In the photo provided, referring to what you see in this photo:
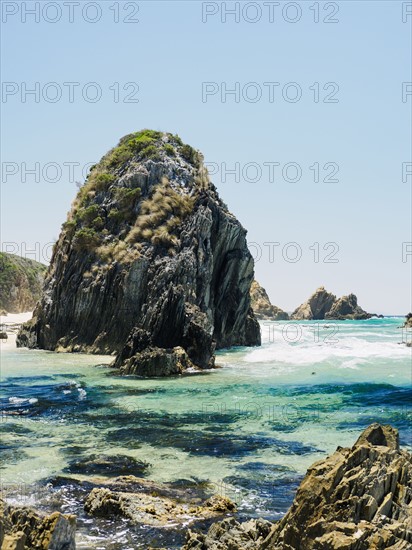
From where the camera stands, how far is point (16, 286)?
121250 mm

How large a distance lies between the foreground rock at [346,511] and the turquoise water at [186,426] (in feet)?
7.13

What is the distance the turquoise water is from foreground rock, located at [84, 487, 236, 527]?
1.13 ft

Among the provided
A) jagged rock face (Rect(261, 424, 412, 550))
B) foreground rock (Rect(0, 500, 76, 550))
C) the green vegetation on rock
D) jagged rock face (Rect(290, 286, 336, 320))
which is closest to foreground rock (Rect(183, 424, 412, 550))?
jagged rock face (Rect(261, 424, 412, 550))

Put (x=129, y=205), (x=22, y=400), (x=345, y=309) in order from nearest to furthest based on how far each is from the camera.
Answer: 1. (x=22, y=400)
2. (x=129, y=205)
3. (x=345, y=309)

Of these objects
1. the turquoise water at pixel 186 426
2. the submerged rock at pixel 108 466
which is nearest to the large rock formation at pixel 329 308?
the turquoise water at pixel 186 426

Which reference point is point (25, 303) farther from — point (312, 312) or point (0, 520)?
point (0, 520)

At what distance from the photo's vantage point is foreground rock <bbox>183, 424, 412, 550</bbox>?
23.5 feet

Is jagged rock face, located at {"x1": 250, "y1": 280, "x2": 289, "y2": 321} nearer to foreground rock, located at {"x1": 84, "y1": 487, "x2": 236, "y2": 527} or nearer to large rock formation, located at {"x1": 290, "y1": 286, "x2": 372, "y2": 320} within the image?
large rock formation, located at {"x1": 290, "y1": 286, "x2": 372, "y2": 320}

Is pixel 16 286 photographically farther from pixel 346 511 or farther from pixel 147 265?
pixel 346 511

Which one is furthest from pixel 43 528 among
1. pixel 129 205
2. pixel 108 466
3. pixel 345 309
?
pixel 345 309

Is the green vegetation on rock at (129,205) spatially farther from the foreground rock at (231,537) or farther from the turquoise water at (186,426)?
the foreground rock at (231,537)

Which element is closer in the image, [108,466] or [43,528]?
[43,528]

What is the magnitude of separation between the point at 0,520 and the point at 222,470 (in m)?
9.38

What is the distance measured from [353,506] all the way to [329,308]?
631 feet
